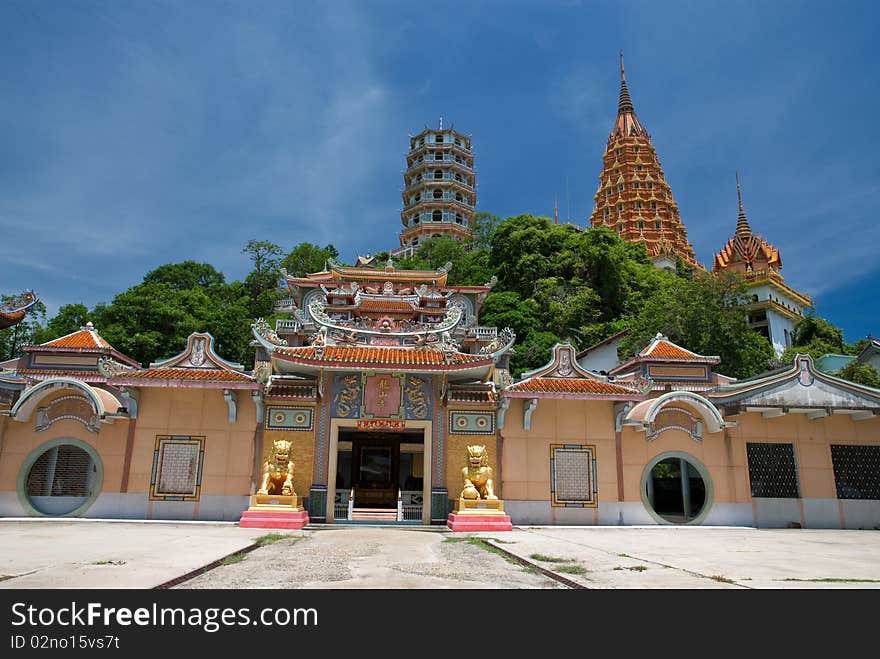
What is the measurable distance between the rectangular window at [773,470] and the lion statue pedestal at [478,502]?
7.44 m

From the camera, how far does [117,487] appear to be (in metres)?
15.4

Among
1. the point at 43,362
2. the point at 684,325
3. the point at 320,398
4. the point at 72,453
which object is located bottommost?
the point at 72,453

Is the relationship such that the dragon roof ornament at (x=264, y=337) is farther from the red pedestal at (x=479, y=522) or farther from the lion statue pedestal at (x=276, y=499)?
the red pedestal at (x=479, y=522)

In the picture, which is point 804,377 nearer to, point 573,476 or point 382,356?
point 573,476

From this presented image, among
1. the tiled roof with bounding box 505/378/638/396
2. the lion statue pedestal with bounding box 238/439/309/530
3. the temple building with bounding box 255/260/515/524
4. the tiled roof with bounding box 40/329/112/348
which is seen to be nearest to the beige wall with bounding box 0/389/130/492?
the temple building with bounding box 255/260/515/524

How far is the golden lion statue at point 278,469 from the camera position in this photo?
14.4 metres

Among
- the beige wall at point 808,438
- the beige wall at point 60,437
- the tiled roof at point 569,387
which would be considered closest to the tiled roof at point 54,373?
the beige wall at point 60,437

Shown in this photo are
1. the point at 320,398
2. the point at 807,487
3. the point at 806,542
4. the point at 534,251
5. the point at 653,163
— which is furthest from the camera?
the point at 653,163

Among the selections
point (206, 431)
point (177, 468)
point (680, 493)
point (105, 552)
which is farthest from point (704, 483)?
point (105, 552)

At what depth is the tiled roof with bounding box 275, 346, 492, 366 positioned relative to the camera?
593 inches

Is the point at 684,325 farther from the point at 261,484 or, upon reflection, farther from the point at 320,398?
the point at 261,484

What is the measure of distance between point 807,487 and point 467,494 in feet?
32.0

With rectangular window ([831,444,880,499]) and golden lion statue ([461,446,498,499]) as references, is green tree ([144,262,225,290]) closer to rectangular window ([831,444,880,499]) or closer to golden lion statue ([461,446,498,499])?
golden lion statue ([461,446,498,499])
